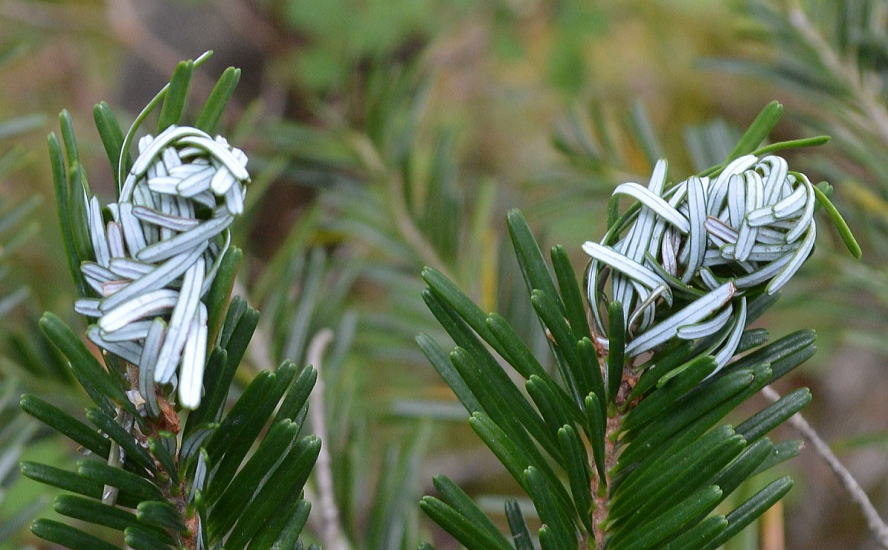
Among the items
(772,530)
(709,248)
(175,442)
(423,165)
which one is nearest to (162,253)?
(175,442)

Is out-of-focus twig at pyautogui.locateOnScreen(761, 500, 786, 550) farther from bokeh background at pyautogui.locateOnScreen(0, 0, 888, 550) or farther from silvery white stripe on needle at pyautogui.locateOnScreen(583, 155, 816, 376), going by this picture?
silvery white stripe on needle at pyautogui.locateOnScreen(583, 155, 816, 376)

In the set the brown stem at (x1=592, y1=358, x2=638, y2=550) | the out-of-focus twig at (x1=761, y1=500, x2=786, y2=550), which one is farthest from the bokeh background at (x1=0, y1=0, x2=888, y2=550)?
the brown stem at (x1=592, y1=358, x2=638, y2=550)

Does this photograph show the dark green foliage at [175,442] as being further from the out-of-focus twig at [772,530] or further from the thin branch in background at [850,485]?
the out-of-focus twig at [772,530]

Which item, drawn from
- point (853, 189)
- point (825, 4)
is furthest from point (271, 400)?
point (825, 4)

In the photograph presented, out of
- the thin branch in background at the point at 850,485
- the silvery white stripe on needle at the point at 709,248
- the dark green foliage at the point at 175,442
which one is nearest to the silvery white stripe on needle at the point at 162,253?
the dark green foliage at the point at 175,442

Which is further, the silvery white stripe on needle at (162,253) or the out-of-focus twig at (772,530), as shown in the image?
the out-of-focus twig at (772,530)

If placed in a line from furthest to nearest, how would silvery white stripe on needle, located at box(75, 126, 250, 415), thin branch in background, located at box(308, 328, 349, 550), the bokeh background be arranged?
the bokeh background
thin branch in background, located at box(308, 328, 349, 550)
silvery white stripe on needle, located at box(75, 126, 250, 415)

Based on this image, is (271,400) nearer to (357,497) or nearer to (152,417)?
(152,417)
